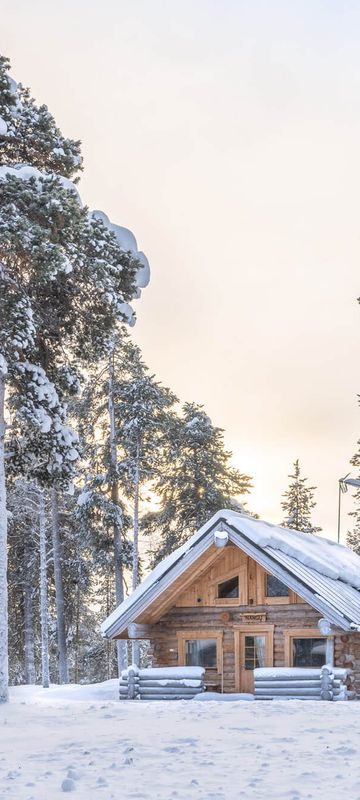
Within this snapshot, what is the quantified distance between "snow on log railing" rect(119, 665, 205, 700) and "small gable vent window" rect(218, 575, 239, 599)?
2.22m

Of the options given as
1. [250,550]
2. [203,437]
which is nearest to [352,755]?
[250,550]

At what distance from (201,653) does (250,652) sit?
1.48 metres

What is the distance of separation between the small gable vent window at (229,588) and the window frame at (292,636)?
1.89m

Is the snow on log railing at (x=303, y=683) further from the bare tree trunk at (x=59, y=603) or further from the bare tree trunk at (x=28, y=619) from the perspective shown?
the bare tree trunk at (x=28, y=619)

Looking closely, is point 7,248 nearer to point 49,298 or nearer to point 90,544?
point 49,298

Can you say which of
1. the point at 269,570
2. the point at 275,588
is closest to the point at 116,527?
the point at 275,588

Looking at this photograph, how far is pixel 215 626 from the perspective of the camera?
2273 centimetres

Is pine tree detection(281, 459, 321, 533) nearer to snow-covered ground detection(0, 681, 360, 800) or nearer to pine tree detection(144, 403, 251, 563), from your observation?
pine tree detection(144, 403, 251, 563)

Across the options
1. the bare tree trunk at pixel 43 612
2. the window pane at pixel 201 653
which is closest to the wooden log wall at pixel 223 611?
the window pane at pixel 201 653

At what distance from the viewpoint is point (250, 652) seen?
22.2 meters

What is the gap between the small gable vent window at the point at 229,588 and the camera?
74.7 ft

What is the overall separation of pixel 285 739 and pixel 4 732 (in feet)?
14.2

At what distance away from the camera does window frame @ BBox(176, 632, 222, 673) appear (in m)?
22.5

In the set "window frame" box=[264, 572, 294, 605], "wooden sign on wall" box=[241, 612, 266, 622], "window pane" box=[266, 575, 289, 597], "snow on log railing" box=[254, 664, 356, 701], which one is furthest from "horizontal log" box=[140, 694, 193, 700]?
"window pane" box=[266, 575, 289, 597]
